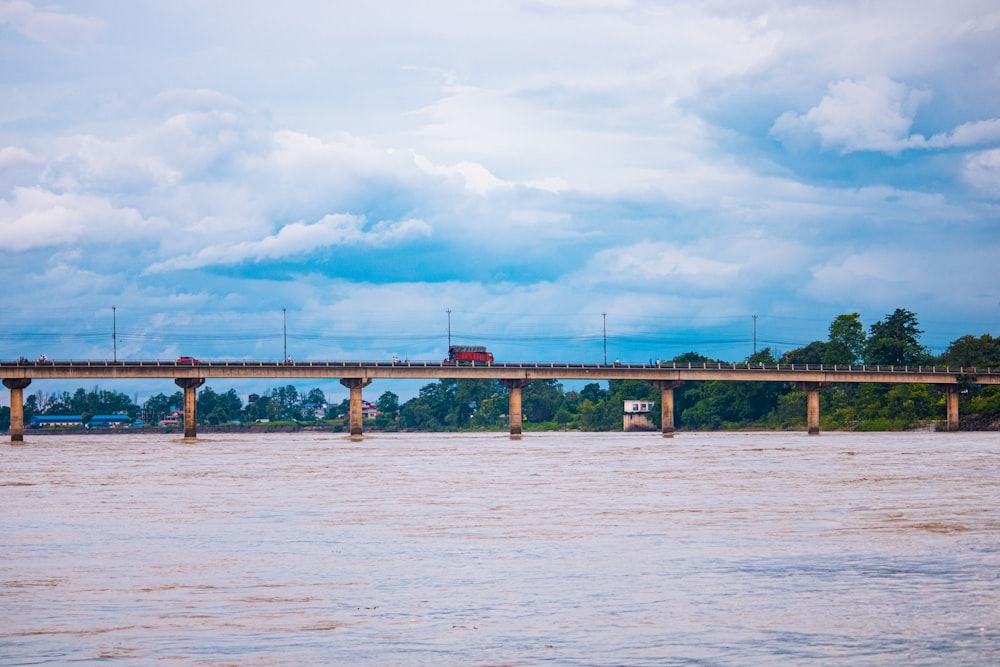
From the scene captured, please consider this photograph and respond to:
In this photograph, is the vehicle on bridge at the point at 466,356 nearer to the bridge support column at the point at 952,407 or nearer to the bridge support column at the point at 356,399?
the bridge support column at the point at 356,399

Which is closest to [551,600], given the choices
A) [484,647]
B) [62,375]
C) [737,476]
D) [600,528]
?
[484,647]

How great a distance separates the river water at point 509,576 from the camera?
778 inches

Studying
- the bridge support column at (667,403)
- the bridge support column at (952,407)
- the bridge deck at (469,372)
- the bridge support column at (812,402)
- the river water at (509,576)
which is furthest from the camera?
the bridge support column at (952,407)

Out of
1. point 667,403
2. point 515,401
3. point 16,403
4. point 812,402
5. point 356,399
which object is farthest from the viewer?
point 667,403

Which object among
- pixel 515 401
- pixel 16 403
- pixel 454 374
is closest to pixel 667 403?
pixel 515 401

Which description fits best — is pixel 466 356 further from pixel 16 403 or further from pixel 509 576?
pixel 509 576

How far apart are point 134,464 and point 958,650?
3139 inches

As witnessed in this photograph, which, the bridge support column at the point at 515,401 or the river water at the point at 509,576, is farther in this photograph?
the bridge support column at the point at 515,401

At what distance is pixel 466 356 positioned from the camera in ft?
582

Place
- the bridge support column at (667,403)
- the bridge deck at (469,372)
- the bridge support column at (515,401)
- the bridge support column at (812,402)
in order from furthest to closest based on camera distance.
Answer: the bridge support column at (667,403) < the bridge support column at (812,402) < the bridge support column at (515,401) < the bridge deck at (469,372)

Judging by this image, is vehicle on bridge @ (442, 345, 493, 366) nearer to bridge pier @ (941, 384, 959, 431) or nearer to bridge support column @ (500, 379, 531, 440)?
bridge support column @ (500, 379, 531, 440)

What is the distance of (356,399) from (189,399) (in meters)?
22.9

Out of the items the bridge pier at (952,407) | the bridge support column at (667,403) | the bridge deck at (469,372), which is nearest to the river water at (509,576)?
the bridge deck at (469,372)

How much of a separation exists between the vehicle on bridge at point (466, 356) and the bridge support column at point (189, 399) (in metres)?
33.5
